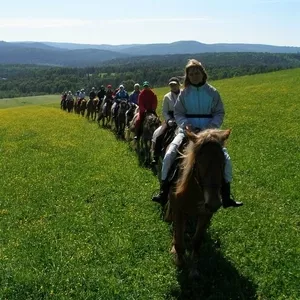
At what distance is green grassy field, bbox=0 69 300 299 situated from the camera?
26.3 feet

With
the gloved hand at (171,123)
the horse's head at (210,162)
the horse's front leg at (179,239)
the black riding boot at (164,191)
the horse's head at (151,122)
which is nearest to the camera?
the horse's head at (210,162)

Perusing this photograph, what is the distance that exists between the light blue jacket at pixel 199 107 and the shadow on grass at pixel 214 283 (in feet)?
9.47

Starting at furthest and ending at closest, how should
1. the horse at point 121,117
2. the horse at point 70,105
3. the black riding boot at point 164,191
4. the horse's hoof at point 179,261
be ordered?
the horse at point 70,105 < the horse at point 121,117 < the black riding boot at point 164,191 < the horse's hoof at point 179,261

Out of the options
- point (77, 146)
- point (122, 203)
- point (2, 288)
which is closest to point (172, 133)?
point (122, 203)

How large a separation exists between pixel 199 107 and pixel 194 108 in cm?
11

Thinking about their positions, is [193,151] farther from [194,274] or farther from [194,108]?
[194,274]

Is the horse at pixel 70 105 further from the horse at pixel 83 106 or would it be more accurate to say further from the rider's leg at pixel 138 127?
the rider's leg at pixel 138 127

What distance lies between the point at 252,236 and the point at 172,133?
378 centimetres

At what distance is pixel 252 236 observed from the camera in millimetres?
10172

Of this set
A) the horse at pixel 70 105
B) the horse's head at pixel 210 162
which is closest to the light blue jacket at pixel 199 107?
the horse's head at pixel 210 162

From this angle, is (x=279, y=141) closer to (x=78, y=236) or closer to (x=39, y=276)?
(x=78, y=236)

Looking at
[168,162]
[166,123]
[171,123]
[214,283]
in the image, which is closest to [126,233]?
[168,162]

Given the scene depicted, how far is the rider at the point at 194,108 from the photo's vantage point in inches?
344

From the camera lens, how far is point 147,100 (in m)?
19.1
